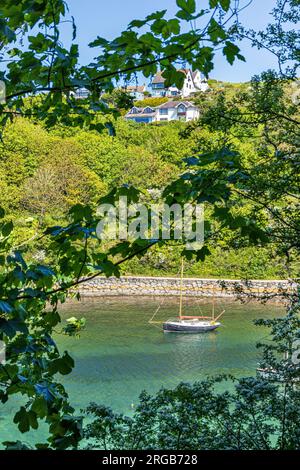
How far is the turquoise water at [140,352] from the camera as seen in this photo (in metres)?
8.09

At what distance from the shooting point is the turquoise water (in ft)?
26.6

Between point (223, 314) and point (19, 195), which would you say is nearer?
point (223, 314)

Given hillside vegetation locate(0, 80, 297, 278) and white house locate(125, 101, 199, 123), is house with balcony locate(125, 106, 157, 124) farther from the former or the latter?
hillside vegetation locate(0, 80, 297, 278)

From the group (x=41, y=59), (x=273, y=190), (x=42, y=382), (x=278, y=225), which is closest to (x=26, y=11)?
(x=41, y=59)

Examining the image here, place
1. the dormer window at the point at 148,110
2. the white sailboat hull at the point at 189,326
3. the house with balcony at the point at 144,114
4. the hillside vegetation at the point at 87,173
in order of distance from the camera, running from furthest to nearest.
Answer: the dormer window at the point at 148,110 → the house with balcony at the point at 144,114 → the hillside vegetation at the point at 87,173 → the white sailboat hull at the point at 189,326

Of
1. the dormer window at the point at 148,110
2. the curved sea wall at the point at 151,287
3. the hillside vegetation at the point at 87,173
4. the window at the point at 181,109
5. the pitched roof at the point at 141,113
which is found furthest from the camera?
the dormer window at the point at 148,110

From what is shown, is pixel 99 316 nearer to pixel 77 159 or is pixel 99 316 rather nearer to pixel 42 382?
pixel 77 159

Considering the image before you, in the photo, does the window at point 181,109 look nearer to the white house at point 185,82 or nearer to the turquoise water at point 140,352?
the turquoise water at point 140,352

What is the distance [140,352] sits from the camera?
10.3 meters

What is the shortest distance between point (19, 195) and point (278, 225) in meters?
16.4

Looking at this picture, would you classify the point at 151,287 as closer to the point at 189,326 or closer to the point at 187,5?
the point at 189,326

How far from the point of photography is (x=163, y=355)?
1023cm

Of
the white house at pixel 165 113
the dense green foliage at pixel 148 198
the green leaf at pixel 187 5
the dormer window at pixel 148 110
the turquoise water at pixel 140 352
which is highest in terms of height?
the dormer window at pixel 148 110

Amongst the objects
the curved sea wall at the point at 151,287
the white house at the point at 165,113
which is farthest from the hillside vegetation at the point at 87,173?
the white house at the point at 165,113
